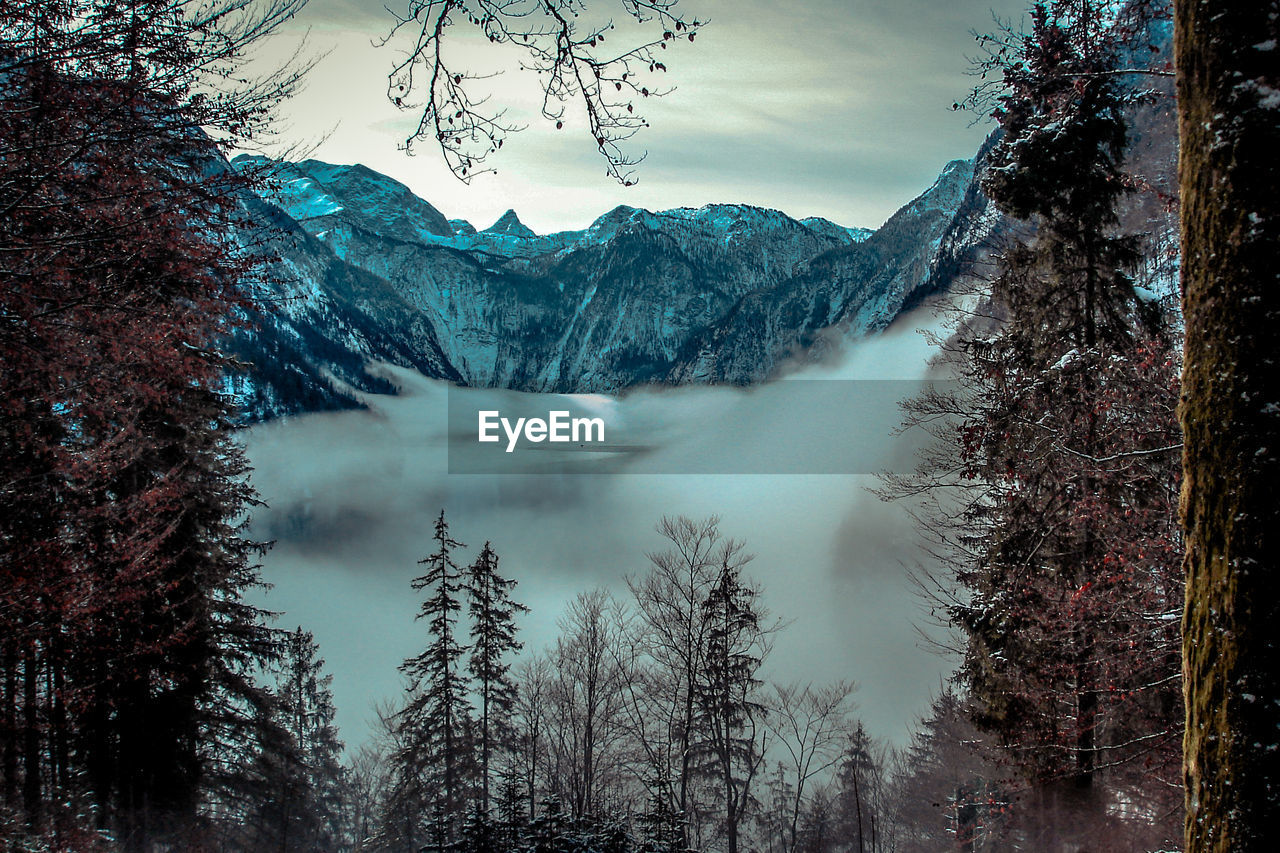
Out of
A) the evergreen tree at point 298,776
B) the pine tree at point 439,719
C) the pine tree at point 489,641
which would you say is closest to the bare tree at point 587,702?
the pine tree at point 489,641

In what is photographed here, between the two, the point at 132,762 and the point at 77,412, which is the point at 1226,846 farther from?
the point at 132,762

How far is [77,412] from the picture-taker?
680cm

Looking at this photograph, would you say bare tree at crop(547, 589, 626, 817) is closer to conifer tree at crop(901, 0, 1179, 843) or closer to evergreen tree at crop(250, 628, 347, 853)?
evergreen tree at crop(250, 628, 347, 853)

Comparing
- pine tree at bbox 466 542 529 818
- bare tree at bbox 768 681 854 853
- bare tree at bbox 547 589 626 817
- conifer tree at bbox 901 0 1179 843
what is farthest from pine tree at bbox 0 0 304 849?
bare tree at bbox 768 681 854 853

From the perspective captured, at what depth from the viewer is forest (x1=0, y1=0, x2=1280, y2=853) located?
229 cm

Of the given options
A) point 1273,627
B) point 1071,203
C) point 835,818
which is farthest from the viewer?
point 835,818

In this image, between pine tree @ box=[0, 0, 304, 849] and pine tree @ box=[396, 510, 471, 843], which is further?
pine tree @ box=[396, 510, 471, 843]

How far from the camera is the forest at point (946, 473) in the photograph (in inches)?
90.3

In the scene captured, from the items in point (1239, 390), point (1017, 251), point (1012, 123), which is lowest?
point (1239, 390)

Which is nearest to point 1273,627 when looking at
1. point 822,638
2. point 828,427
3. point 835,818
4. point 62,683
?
point 62,683

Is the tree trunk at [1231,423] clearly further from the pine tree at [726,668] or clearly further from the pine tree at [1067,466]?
the pine tree at [726,668]

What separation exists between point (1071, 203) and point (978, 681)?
24.9 feet

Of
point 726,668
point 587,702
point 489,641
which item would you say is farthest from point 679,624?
point 489,641

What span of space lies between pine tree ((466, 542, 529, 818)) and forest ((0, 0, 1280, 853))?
18.8 ft
